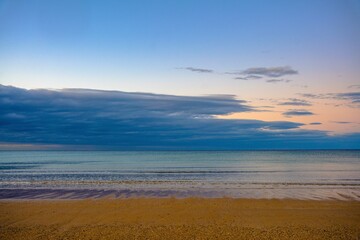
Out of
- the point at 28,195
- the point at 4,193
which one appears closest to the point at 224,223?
the point at 28,195

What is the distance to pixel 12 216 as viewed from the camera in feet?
57.1

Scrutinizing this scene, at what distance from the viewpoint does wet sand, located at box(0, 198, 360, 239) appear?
→ 1383 centimetres

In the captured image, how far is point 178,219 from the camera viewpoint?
1670 centimetres

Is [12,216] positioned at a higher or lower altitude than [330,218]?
lower

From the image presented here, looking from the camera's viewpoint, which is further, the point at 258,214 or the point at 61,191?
the point at 61,191

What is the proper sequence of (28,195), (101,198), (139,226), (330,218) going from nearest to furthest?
(139,226) < (330,218) < (101,198) < (28,195)

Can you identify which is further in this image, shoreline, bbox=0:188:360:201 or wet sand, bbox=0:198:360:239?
shoreline, bbox=0:188:360:201

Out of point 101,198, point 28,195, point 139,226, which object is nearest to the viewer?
point 139,226

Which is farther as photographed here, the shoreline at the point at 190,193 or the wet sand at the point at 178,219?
the shoreline at the point at 190,193

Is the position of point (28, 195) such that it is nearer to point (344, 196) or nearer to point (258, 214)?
point (258, 214)

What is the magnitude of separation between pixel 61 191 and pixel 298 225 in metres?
19.7

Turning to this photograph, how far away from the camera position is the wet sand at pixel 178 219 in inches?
544

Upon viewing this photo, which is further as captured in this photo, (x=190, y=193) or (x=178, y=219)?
(x=190, y=193)

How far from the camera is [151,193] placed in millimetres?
26172
